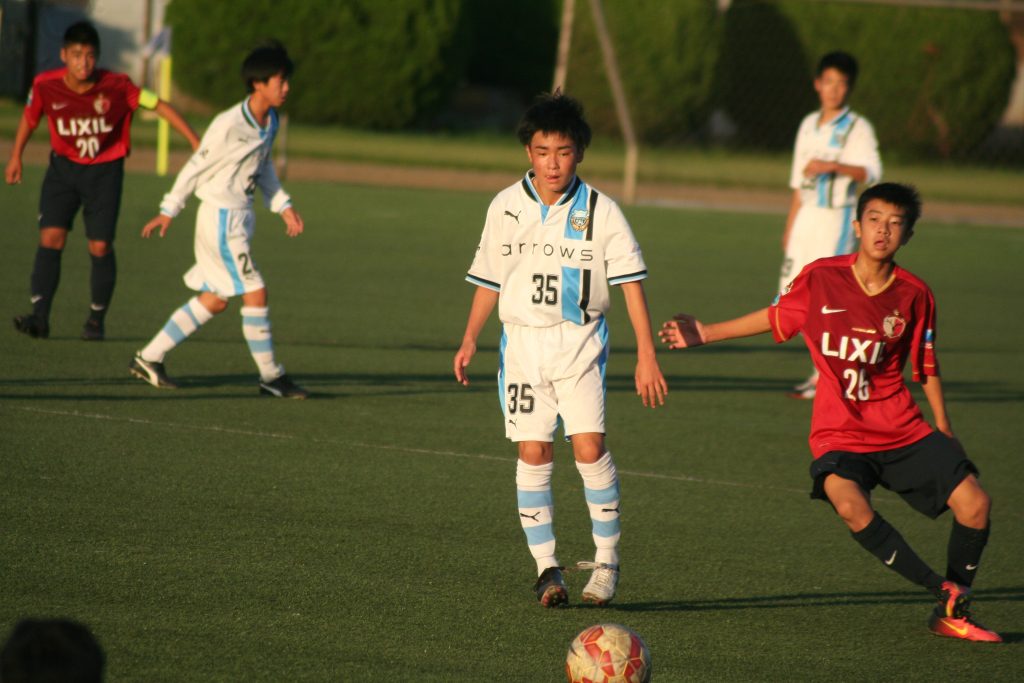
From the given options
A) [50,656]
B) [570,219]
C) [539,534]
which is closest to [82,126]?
[570,219]

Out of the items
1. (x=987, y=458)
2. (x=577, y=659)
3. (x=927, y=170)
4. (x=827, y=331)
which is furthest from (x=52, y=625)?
(x=927, y=170)

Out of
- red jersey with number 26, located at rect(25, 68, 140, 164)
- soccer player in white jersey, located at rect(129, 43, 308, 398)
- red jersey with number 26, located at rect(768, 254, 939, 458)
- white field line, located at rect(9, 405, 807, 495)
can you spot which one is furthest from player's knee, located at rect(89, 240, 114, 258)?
red jersey with number 26, located at rect(768, 254, 939, 458)

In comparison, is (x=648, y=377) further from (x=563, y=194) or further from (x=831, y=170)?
(x=831, y=170)

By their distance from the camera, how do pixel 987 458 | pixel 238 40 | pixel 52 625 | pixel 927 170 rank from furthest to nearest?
pixel 238 40, pixel 927 170, pixel 987 458, pixel 52 625

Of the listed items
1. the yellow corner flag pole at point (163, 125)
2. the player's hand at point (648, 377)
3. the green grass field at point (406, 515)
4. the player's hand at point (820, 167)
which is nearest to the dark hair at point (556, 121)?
the player's hand at point (648, 377)

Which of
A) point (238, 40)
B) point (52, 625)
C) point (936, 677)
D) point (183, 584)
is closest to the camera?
point (52, 625)

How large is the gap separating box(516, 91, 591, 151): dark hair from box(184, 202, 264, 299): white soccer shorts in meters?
3.65

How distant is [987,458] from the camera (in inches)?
339

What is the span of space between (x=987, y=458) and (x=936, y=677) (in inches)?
157

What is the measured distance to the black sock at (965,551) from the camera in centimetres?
525

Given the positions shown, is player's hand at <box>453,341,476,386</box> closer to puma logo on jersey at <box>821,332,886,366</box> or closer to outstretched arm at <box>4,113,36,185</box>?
puma logo on jersey at <box>821,332,886,366</box>

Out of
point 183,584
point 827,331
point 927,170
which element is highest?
point 927,170

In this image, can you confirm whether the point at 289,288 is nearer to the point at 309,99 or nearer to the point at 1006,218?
the point at 1006,218

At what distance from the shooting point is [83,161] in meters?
10.1
